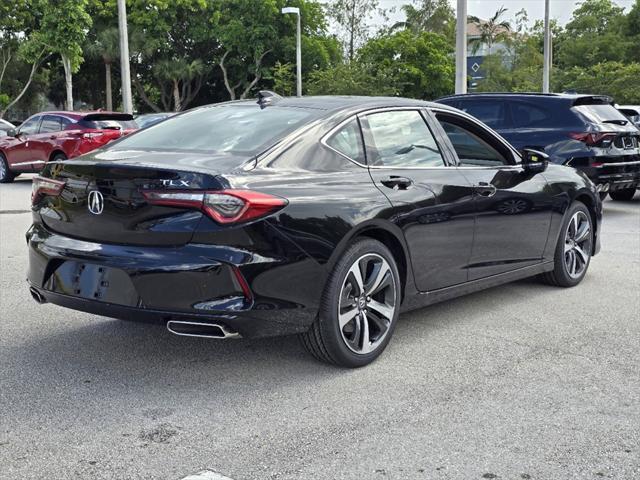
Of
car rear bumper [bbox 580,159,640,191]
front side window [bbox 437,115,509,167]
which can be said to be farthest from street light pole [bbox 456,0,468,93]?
front side window [bbox 437,115,509,167]

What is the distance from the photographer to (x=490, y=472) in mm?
3285

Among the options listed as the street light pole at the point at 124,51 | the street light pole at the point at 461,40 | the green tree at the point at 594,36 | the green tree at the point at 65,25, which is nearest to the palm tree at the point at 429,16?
the green tree at the point at 594,36

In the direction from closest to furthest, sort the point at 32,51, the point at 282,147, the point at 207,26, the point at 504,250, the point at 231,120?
the point at 282,147 → the point at 231,120 → the point at 504,250 → the point at 32,51 → the point at 207,26

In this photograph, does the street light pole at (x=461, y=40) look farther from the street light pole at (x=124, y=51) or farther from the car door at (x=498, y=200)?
the street light pole at (x=124, y=51)

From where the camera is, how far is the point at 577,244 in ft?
22.6

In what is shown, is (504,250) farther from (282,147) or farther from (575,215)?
(282,147)

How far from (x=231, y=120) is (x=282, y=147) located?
662 millimetres

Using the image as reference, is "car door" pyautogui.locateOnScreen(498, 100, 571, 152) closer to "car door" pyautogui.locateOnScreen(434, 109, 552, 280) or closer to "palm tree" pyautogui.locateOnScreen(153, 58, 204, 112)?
"car door" pyautogui.locateOnScreen(434, 109, 552, 280)

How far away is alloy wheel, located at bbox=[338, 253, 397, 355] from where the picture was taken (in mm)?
4520

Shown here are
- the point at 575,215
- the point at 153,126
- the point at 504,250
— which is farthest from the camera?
the point at 575,215

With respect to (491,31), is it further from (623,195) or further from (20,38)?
(623,195)

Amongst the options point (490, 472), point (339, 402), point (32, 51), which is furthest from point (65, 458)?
point (32, 51)

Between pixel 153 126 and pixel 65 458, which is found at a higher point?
pixel 153 126

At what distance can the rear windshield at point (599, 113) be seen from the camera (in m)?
11.5
